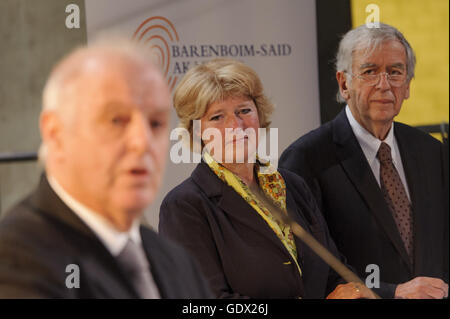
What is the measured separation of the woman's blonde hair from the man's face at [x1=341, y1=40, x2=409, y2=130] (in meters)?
0.60

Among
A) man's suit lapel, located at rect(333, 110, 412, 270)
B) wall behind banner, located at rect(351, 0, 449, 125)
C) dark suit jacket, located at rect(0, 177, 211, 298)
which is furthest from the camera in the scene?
wall behind banner, located at rect(351, 0, 449, 125)

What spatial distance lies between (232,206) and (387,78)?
0.82 metres

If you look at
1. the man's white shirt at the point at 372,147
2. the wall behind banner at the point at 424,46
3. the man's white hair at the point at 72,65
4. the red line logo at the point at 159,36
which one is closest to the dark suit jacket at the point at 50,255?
the man's white hair at the point at 72,65

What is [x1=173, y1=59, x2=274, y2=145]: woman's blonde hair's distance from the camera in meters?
1.98

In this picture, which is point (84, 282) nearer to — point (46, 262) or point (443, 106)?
point (46, 262)

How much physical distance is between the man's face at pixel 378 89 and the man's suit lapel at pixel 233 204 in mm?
697

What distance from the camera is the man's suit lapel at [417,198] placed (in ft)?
8.19

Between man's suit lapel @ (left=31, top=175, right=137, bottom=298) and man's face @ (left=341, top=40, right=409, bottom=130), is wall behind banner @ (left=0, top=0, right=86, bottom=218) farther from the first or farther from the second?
man's face @ (left=341, top=40, right=409, bottom=130)

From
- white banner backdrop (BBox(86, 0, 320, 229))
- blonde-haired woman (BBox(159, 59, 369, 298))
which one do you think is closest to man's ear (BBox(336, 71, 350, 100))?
white banner backdrop (BBox(86, 0, 320, 229))

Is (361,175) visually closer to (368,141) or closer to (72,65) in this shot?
(368,141)

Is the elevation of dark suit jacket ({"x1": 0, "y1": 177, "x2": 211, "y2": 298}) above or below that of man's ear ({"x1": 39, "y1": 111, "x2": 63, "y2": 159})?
below

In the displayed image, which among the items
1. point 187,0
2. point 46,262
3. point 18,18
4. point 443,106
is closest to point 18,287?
point 46,262

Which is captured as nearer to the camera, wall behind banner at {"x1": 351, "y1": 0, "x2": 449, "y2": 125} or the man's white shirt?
the man's white shirt

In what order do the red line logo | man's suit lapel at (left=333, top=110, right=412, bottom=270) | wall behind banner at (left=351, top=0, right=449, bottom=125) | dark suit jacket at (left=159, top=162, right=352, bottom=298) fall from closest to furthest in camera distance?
1. dark suit jacket at (left=159, top=162, right=352, bottom=298)
2. the red line logo
3. man's suit lapel at (left=333, top=110, right=412, bottom=270)
4. wall behind banner at (left=351, top=0, right=449, bottom=125)
